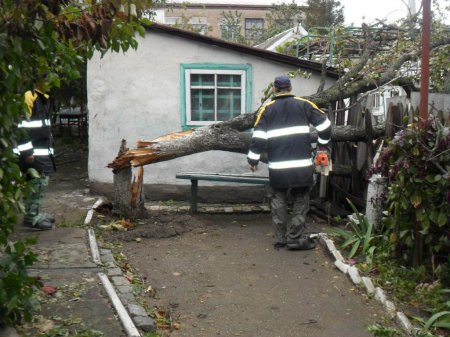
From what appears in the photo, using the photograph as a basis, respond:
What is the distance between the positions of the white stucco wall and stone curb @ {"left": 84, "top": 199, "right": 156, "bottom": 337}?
138 inches

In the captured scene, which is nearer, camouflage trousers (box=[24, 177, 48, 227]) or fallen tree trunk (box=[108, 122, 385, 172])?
camouflage trousers (box=[24, 177, 48, 227])

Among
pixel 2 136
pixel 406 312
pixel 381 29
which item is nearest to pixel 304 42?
pixel 381 29

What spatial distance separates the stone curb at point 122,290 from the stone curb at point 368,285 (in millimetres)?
1938

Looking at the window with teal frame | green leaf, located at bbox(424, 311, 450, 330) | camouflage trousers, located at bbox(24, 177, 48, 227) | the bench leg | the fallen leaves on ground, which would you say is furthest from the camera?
the window with teal frame

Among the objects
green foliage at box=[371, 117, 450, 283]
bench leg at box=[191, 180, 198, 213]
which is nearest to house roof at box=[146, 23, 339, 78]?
bench leg at box=[191, 180, 198, 213]

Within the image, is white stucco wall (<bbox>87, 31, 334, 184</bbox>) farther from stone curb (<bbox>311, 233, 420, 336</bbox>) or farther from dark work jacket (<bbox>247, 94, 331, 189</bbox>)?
stone curb (<bbox>311, 233, 420, 336</bbox>)

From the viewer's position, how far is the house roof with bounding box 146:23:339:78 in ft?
31.6

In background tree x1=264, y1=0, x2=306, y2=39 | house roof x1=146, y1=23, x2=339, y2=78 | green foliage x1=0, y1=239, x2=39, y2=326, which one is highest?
background tree x1=264, y1=0, x2=306, y2=39

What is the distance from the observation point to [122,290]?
4.95 metres

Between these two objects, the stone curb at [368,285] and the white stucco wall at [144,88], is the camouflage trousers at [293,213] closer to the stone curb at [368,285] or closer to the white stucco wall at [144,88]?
the stone curb at [368,285]

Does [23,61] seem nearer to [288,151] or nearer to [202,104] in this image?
[288,151]

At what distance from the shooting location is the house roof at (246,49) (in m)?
9.64

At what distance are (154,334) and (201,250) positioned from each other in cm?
275

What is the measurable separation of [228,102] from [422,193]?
5.75 m
